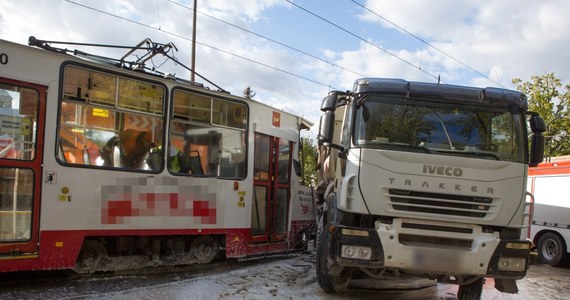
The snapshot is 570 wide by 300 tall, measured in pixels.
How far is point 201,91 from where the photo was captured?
725 centimetres

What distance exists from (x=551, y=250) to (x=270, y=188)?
821 cm

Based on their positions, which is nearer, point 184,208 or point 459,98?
point 459,98

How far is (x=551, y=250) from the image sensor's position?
40.2 feet

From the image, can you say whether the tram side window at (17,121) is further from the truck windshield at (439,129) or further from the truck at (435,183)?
the truck windshield at (439,129)

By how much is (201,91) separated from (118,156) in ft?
5.37

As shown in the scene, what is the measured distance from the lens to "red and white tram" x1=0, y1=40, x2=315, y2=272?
5.44m

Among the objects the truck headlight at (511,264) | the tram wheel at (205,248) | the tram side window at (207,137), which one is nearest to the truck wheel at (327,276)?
the truck headlight at (511,264)

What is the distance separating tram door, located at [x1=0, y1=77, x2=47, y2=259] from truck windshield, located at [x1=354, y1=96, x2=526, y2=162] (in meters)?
3.74

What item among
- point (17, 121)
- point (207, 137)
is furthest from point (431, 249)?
point (17, 121)

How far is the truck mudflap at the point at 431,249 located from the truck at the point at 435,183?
0.01 meters

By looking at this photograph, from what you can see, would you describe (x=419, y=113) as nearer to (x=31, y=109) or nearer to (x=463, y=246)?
(x=463, y=246)

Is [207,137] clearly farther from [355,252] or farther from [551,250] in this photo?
[551,250]

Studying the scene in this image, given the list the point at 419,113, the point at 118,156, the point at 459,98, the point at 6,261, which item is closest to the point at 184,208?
the point at 118,156

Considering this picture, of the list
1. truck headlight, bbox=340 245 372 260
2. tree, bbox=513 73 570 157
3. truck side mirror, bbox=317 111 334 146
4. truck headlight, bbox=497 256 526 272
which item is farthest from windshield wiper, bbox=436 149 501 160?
tree, bbox=513 73 570 157
